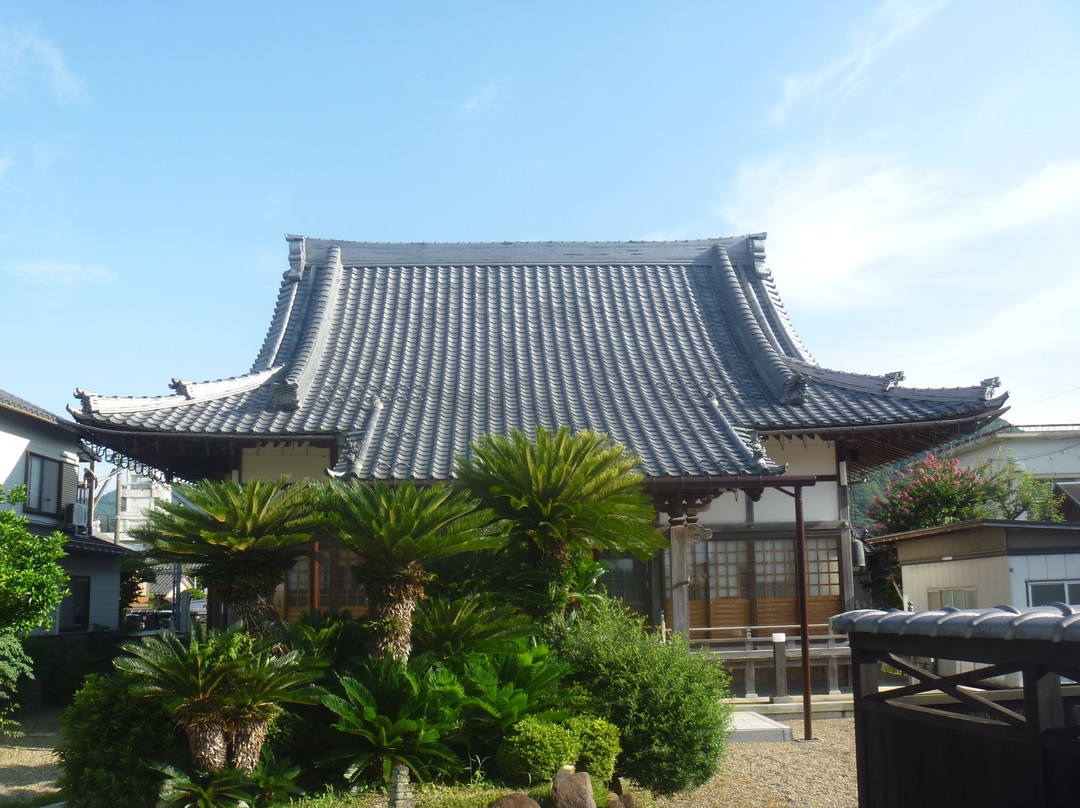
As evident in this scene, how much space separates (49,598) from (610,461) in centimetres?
722

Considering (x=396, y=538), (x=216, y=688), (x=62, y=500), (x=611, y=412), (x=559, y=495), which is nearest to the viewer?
(x=216, y=688)

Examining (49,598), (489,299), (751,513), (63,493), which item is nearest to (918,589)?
(751,513)

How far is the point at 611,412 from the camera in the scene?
608 inches

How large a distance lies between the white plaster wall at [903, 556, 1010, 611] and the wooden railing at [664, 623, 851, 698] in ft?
10.0

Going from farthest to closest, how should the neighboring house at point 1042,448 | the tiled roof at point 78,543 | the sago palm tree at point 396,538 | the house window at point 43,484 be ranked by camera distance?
the neighboring house at point 1042,448 < the house window at point 43,484 < the tiled roof at point 78,543 < the sago palm tree at point 396,538

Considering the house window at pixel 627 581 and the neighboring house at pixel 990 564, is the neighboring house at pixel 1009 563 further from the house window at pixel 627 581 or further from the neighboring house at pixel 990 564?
the house window at pixel 627 581

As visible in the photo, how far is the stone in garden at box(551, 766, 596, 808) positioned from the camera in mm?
7734

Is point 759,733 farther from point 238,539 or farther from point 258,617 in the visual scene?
point 238,539

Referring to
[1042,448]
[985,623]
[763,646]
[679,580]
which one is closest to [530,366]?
[679,580]

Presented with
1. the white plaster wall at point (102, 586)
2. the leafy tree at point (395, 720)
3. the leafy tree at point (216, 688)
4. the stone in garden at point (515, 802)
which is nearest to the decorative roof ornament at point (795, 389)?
the leafy tree at point (395, 720)

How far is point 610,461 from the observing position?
34.3 ft

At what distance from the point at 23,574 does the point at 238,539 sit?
12.1 ft

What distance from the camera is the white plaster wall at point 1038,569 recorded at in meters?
15.0

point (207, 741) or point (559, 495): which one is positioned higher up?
point (559, 495)
